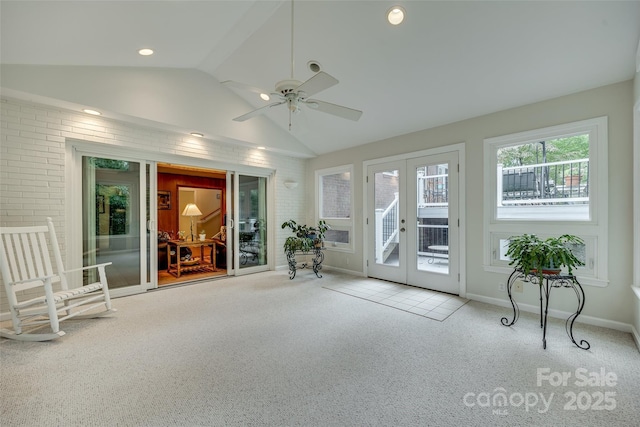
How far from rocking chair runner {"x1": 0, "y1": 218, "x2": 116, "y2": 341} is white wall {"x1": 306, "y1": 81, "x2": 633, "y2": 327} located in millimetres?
4695

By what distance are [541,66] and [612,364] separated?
281 centimetres

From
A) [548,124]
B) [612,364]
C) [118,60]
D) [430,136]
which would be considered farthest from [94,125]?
[612,364]

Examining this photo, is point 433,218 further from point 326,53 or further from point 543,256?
point 326,53

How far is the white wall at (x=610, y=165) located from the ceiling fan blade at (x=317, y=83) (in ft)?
8.57

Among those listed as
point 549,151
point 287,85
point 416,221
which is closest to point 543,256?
point 549,151

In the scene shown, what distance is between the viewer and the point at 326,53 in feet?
11.0

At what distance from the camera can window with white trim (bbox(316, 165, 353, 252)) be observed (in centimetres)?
549

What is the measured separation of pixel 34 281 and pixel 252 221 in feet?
10.7

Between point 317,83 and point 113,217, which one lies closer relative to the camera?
point 317,83

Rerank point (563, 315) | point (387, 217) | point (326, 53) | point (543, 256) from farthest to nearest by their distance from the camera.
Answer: point (387, 217), point (326, 53), point (563, 315), point (543, 256)

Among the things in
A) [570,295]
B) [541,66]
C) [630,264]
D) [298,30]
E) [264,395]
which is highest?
[298,30]

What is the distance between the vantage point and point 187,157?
4621mm

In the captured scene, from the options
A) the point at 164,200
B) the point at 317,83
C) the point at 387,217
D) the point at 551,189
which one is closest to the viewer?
the point at 317,83

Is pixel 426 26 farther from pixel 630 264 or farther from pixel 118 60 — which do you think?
pixel 118 60
